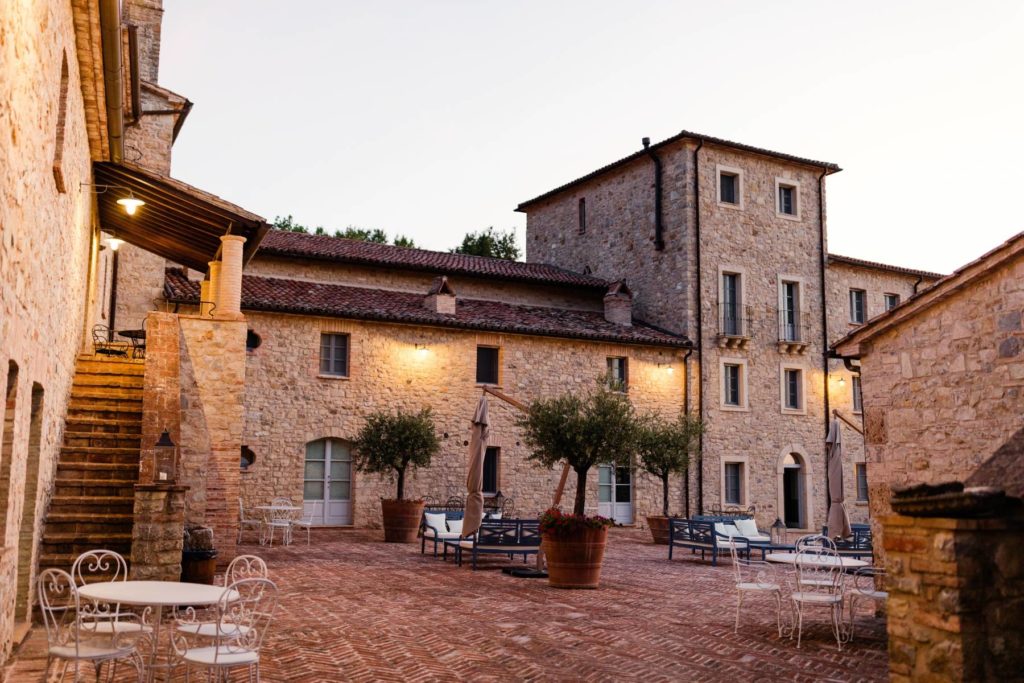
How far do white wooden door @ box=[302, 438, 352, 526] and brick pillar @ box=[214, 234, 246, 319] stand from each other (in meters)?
7.24

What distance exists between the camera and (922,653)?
13.6 feet

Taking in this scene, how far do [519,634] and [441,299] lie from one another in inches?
510

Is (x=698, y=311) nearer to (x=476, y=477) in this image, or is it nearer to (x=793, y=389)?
(x=793, y=389)

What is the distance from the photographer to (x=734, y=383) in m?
23.1

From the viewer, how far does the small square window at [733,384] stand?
22.8m

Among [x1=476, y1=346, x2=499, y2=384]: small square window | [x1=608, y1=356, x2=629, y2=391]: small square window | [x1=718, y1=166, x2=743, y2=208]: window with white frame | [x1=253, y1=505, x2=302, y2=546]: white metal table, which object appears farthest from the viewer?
[x1=718, y1=166, x2=743, y2=208]: window with white frame

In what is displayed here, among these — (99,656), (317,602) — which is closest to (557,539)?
(317,602)

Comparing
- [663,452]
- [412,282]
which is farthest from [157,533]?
[412,282]

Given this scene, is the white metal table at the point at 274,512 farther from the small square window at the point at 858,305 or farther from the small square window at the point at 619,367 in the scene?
the small square window at the point at 858,305

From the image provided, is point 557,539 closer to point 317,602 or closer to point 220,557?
point 317,602

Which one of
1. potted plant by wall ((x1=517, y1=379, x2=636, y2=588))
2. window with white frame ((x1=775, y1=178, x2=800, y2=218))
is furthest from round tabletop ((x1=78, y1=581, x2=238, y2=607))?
window with white frame ((x1=775, y1=178, x2=800, y2=218))

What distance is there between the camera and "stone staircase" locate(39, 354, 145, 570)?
803 cm

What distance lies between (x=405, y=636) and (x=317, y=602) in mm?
1893

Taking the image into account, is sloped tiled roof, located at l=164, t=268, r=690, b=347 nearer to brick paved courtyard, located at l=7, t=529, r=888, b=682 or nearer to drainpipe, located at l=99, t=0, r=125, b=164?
brick paved courtyard, located at l=7, t=529, r=888, b=682
